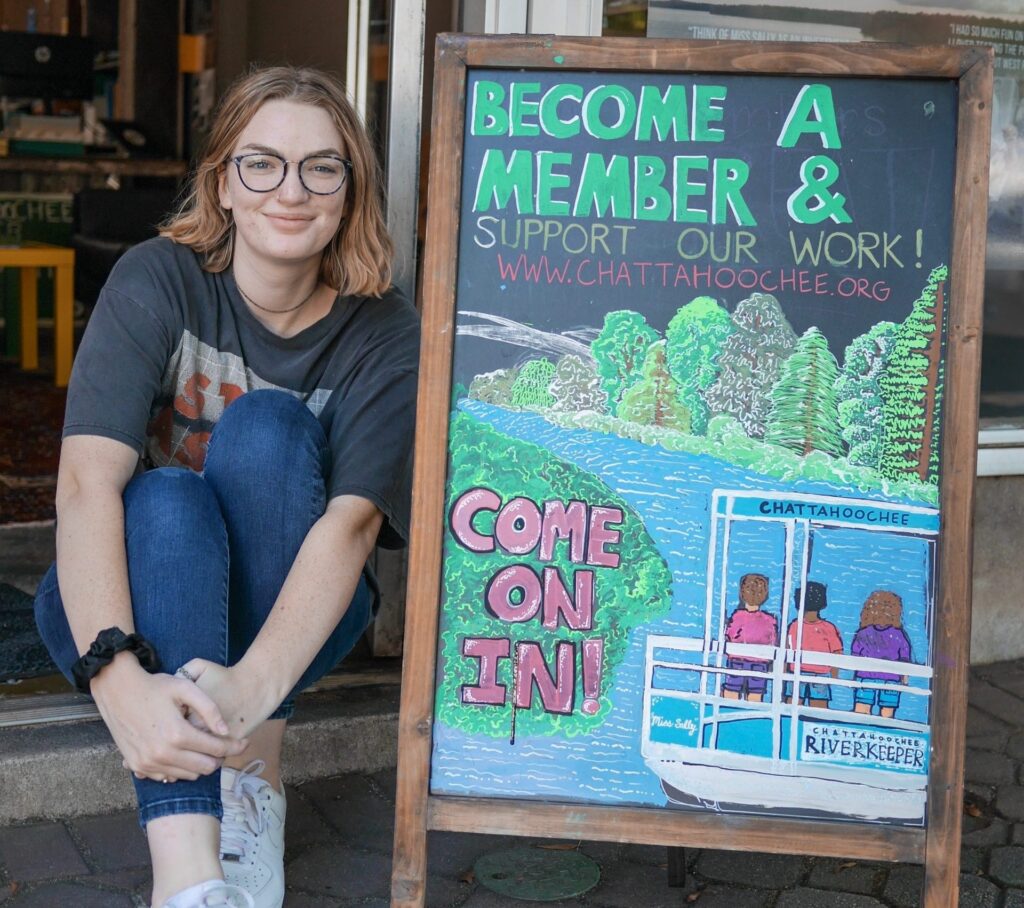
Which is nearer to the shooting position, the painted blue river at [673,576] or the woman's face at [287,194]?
the painted blue river at [673,576]

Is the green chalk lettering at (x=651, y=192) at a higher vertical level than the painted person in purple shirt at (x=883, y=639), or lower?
higher

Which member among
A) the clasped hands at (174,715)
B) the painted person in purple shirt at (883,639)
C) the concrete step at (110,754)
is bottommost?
the concrete step at (110,754)

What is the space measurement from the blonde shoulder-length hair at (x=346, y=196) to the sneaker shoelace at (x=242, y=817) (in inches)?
32.8

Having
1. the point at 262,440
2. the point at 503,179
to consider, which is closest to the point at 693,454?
the point at 503,179

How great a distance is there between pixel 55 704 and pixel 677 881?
1.28 metres

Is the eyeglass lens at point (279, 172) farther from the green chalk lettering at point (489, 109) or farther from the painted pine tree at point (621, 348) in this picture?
the painted pine tree at point (621, 348)

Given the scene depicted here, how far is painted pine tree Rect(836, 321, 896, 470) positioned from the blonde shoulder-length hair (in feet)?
2.74

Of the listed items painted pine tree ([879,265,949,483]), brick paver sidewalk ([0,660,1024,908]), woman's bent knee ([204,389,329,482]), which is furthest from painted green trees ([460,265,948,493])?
brick paver sidewalk ([0,660,1024,908])

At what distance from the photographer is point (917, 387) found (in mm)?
1852

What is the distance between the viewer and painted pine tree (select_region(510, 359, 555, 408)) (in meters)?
1.88

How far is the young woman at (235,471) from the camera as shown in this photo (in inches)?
71.4

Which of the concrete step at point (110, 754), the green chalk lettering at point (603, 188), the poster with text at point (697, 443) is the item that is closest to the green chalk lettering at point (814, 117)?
the poster with text at point (697, 443)

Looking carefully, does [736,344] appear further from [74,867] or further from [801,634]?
[74,867]

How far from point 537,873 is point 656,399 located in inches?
37.7
